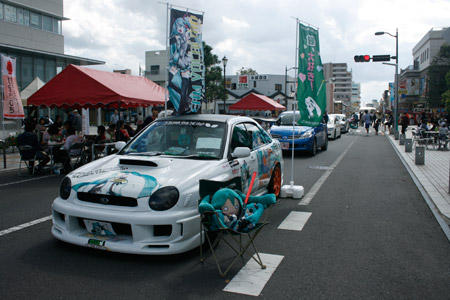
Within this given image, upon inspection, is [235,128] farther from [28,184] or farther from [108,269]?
[28,184]

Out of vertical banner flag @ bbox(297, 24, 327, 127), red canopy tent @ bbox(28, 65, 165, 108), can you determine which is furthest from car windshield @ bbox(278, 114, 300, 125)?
vertical banner flag @ bbox(297, 24, 327, 127)

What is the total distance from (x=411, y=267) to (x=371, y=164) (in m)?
9.18

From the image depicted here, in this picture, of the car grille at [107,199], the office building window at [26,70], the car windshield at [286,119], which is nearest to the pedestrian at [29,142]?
the car grille at [107,199]

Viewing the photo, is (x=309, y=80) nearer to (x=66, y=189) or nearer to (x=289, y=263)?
(x=289, y=263)

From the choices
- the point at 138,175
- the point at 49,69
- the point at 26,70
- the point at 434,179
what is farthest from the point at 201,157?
the point at 49,69

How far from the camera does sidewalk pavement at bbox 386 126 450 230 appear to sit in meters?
6.76

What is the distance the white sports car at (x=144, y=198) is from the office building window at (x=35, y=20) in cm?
3080

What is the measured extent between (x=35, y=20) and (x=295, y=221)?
31937 mm

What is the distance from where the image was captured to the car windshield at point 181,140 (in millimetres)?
5105

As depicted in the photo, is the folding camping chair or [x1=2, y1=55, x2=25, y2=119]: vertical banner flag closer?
the folding camping chair

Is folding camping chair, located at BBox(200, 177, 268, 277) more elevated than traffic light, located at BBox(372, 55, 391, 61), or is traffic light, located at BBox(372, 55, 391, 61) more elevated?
traffic light, located at BBox(372, 55, 391, 61)

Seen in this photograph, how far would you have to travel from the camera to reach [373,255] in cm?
446

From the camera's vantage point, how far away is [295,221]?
584 cm

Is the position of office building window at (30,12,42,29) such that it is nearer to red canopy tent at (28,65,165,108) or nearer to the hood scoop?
red canopy tent at (28,65,165,108)
